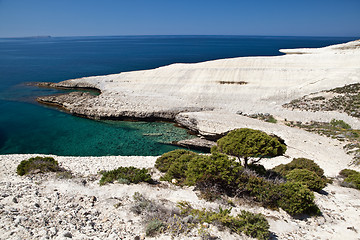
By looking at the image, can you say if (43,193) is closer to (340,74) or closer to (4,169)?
(4,169)

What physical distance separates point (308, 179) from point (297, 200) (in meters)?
2.91

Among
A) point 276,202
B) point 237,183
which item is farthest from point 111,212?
point 276,202

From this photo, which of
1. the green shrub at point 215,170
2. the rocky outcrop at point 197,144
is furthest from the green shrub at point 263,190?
the rocky outcrop at point 197,144

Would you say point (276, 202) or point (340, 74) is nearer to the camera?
point (276, 202)

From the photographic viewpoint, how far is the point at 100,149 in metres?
21.6

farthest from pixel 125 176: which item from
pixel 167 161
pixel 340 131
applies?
pixel 340 131

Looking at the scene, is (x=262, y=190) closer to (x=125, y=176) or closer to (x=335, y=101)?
(x=125, y=176)

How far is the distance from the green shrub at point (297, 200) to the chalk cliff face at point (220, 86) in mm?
20206

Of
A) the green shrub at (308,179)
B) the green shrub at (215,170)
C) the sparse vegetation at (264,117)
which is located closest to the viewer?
the green shrub at (215,170)

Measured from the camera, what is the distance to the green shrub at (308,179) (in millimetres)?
10750

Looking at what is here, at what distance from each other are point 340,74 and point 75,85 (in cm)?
4799

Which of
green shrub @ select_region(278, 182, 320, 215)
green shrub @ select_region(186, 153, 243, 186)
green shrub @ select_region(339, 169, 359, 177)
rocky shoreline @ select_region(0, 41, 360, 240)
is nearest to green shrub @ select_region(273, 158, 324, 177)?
rocky shoreline @ select_region(0, 41, 360, 240)

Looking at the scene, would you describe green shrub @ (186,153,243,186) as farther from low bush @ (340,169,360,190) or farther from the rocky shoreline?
low bush @ (340,169,360,190)

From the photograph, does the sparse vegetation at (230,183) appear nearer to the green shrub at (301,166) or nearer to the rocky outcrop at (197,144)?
the green shrub at (301,166)
